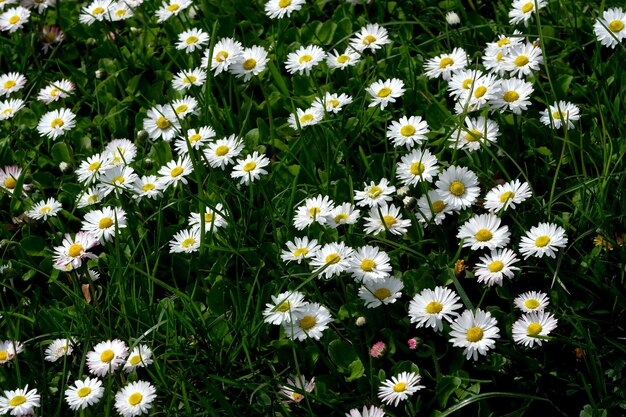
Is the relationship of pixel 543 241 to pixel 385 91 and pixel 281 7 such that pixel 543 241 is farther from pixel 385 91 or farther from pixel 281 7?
pixel 281 7

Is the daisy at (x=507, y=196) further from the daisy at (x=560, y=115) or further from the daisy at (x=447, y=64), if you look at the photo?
the daisy at (x=447, y=64)

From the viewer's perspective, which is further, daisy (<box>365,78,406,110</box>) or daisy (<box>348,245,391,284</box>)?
daisy (<box>365,78,406,110</box>)

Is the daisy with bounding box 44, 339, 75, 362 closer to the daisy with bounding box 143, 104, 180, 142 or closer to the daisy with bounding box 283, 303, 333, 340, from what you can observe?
the daisy with bounding box 283, 303, 333, 340

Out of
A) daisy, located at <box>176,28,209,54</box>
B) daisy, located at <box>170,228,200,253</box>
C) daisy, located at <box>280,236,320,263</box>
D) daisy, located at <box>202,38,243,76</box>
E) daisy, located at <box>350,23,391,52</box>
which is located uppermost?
daisy, located at <box>176,28,209,54</box>

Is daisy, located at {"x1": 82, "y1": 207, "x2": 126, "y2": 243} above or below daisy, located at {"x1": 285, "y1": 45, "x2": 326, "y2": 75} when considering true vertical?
below

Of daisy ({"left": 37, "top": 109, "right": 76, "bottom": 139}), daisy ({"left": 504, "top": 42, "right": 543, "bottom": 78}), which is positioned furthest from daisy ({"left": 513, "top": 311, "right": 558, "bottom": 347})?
daisy ({"left": 37, "top": 109, "right": 76, "bottom": 139})

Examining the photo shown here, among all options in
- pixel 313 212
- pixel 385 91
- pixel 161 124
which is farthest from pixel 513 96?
pixel 161 124
